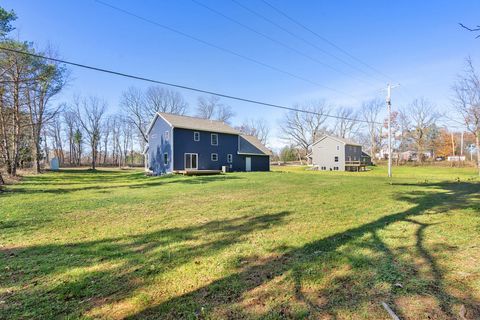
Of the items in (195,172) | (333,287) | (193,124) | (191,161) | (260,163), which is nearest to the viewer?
(333,287)

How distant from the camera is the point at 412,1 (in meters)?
12.0

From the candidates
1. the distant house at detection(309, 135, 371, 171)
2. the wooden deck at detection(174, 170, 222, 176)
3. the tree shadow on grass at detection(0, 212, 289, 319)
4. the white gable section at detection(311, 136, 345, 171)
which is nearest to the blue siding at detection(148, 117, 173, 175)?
the wooden deck at detection(174, 170, 222, 176)

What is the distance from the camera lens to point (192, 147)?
24.4 metres

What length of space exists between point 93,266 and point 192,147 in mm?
20928

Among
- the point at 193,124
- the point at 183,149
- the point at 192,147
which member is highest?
the point at 193,124

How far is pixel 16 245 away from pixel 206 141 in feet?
69.2

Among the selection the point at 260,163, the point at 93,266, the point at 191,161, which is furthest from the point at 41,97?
the point at 93,266

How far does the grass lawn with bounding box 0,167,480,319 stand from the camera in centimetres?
266

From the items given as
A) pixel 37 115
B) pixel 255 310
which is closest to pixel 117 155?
pixel 37 115

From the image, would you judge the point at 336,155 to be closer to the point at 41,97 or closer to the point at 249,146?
the point at 249,146

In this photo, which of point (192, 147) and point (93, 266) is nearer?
point (93, 266)

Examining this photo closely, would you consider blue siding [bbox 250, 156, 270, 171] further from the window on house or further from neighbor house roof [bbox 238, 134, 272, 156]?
the window on house

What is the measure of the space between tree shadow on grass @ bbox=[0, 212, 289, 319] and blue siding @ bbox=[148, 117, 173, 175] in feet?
61.1

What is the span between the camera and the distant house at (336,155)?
39594 mm
